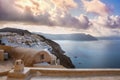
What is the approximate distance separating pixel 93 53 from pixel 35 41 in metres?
4.85

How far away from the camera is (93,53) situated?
58.2 ft

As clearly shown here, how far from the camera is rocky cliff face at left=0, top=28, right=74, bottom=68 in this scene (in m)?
17.2

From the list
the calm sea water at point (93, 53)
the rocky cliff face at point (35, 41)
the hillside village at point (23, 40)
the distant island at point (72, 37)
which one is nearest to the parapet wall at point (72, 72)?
the hillside village at point (23, 40)

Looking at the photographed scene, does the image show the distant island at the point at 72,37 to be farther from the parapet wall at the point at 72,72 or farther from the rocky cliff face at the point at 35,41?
the parapet wall at the point at 72,72

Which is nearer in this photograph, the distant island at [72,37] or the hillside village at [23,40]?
the hillside village at [23,40]

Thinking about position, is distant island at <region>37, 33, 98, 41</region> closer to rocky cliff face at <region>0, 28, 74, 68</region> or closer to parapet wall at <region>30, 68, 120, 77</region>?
rocky cliff face at <region>0, 28, 74, 68</region>

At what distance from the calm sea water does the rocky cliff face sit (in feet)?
1.48

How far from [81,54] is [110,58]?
245 centimetres

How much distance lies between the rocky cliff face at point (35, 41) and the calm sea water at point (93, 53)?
45 cm

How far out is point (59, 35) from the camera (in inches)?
723

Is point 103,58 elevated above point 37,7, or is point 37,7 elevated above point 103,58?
point 37,7

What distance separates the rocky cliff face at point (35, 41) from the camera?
56.4 feet

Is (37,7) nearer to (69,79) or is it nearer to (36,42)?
(36,42)

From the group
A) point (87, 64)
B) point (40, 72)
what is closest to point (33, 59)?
point (87, 64)
